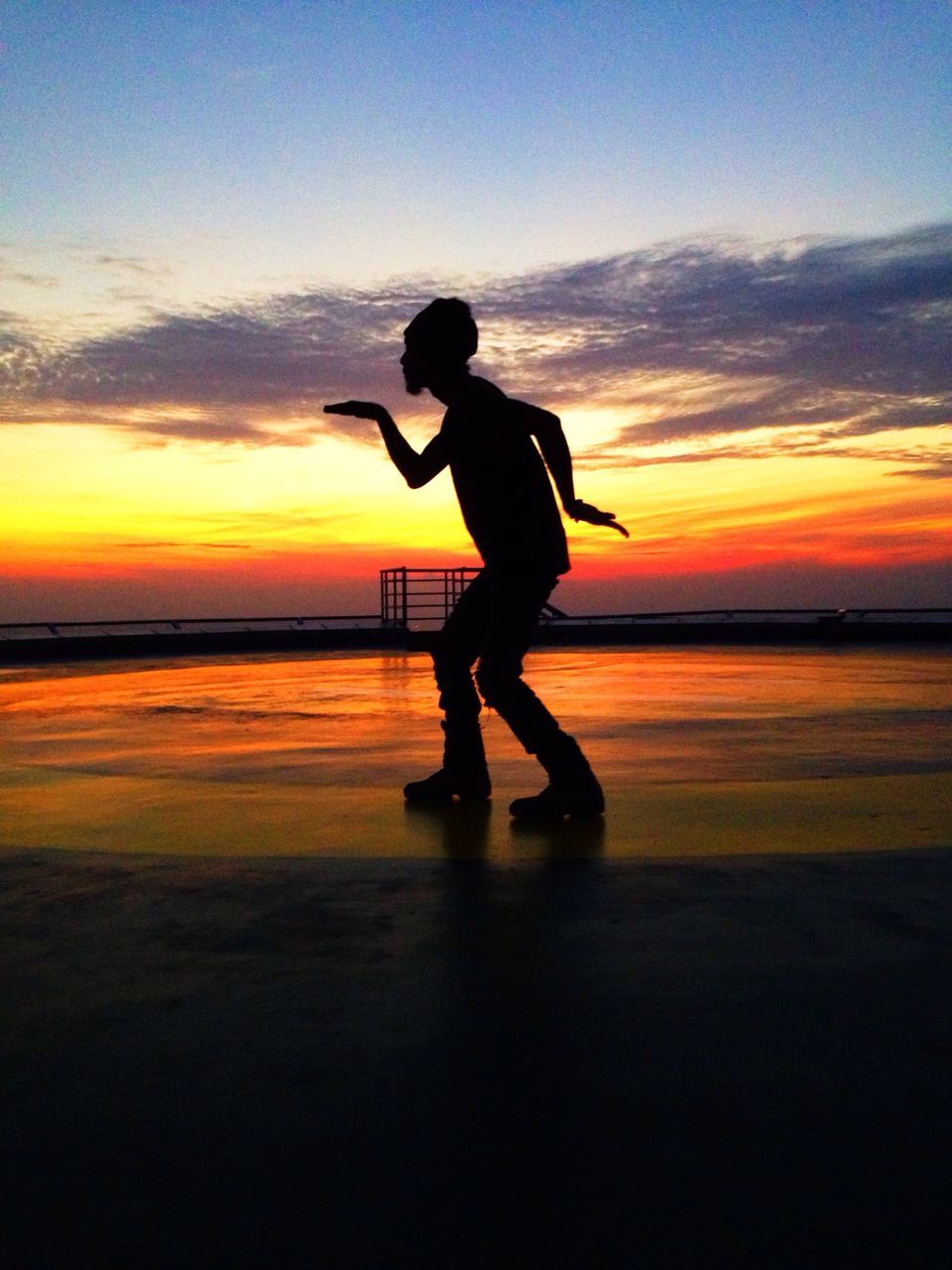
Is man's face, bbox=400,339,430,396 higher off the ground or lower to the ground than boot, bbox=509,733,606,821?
higher

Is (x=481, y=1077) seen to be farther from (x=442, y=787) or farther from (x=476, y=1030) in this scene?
(x=442, y=787)

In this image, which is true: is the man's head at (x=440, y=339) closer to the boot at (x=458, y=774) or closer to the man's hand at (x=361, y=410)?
the man's hand at (x=361, y=410)

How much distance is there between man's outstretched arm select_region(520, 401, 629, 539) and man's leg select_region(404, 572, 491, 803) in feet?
1.46

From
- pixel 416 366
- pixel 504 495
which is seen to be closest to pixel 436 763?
pixel 504 495

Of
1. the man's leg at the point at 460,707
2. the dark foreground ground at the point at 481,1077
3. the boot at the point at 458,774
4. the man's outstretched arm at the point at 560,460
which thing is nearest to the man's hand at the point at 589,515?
the man's outstretched arm at the point at 560,460

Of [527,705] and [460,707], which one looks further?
[460,707]

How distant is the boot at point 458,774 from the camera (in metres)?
4.34

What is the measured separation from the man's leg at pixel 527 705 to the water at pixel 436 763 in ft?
0.40

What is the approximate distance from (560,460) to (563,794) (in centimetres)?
118

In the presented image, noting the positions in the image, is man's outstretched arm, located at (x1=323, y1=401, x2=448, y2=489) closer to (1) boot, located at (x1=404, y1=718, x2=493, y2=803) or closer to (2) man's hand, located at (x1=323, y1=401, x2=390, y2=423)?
(2) man's hand, located at (x1=323, y1=401, x2=390, y2=423)

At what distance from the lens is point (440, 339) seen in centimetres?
413

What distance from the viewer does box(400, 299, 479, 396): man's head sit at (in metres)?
4.12

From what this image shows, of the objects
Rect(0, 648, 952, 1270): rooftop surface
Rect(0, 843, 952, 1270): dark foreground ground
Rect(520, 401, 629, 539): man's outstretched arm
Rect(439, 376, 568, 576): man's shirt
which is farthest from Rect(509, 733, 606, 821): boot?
Rect(0, 843, 952, 1270): dark foreground ground

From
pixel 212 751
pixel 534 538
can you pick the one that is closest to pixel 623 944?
pixel 534 538
